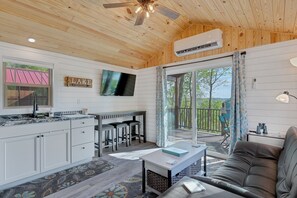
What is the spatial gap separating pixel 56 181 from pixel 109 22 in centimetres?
290

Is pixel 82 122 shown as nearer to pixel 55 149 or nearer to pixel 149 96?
pixel 55 149

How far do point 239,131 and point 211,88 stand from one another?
1.16 m

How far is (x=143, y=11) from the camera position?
239 cm

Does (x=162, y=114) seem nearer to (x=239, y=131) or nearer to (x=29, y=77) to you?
(x=239, y=131)

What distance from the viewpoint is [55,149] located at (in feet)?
9.53

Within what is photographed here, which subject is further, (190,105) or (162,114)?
(162,114)

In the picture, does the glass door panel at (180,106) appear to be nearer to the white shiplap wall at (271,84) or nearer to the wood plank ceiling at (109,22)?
the wood plank ceiling at (109,22)

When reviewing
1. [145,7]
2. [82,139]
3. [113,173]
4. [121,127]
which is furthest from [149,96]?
[145,7]

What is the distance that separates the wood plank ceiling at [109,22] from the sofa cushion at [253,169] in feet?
6.08

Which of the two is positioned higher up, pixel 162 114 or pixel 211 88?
pixel 211 88

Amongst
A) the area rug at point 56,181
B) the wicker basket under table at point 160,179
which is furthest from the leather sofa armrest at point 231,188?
the area rug at point 56,181

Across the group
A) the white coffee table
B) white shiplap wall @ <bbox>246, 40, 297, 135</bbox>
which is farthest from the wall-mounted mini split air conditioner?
the white coffee table

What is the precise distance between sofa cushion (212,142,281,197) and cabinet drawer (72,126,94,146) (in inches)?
98.1

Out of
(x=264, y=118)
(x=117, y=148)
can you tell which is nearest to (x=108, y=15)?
(x=117, y=148)
